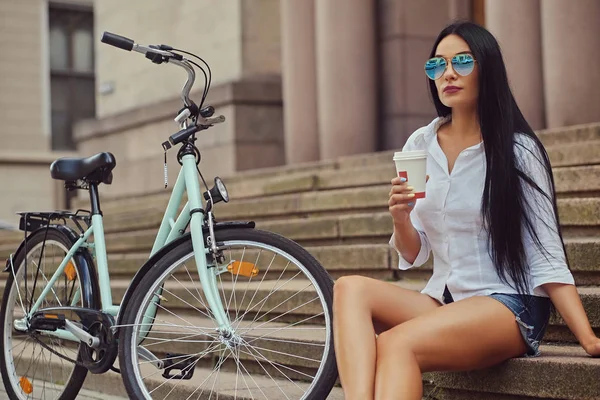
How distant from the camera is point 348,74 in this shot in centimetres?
968

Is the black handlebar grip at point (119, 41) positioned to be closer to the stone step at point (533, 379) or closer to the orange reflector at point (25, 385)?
the stone step at point (533, 379)

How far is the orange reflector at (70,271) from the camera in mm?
4727

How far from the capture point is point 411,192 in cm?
338

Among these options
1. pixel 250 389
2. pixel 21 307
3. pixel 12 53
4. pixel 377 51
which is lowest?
pixel 250 389

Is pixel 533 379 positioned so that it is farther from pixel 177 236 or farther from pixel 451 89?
pixel 177 236

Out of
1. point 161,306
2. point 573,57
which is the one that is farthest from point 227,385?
point 573,57

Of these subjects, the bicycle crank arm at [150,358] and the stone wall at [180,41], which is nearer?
the bicycle crank arm at [150,358]

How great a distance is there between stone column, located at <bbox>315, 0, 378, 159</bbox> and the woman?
576 centimetres

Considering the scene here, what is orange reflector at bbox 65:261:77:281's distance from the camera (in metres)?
4.73

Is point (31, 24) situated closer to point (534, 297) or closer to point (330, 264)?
point (330, 264)

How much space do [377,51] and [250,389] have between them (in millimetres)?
5767

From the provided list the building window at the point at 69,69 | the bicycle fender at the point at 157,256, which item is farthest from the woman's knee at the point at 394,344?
the building window at the point at 69,69

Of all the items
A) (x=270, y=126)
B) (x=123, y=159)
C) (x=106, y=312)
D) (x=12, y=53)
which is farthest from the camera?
(x=12, y=53)

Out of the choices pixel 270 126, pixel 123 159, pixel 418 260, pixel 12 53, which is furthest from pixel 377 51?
pixel 12 53
